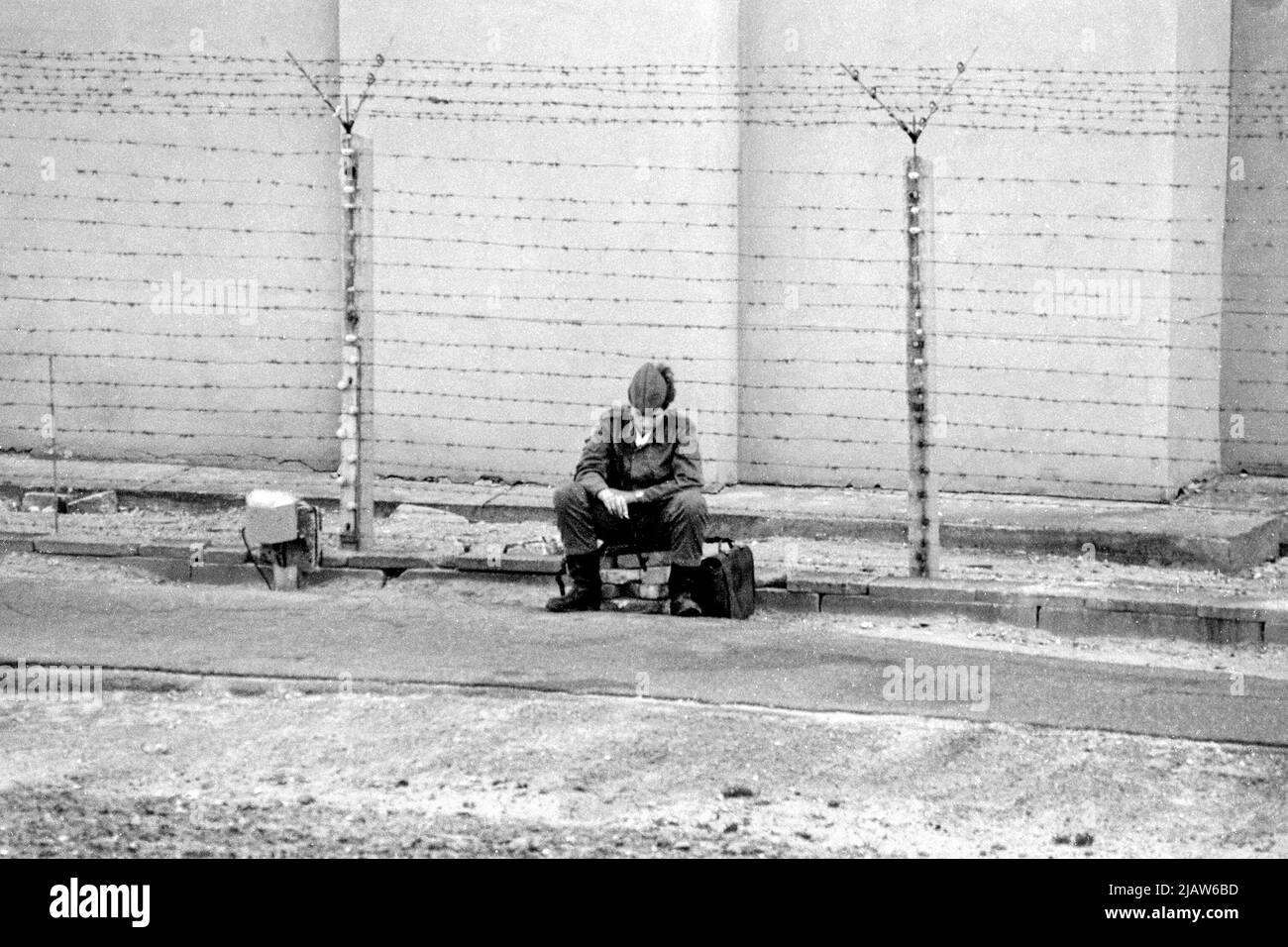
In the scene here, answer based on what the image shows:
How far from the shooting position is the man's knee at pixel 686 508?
31.3 feet

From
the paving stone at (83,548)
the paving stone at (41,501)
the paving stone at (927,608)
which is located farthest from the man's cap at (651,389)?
the paving stone at (41,501)

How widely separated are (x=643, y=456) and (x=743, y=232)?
3.38 m

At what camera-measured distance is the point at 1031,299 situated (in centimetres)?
1230

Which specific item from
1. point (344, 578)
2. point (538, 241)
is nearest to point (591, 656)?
point (344, 578)

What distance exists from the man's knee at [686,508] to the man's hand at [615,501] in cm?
20

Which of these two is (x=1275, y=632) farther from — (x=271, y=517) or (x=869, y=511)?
(x=271, y=517)

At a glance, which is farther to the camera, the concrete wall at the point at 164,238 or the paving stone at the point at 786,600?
the concrete wall at the point at 164,238

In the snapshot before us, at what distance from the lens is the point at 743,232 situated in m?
12.8

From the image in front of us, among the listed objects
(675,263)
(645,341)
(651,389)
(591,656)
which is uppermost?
(675,263)

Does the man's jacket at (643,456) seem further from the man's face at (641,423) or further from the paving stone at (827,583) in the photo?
the paving stone at (827,583)

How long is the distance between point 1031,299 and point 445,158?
3581 mm

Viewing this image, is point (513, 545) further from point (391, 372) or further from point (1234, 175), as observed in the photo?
point (1234, 175)
